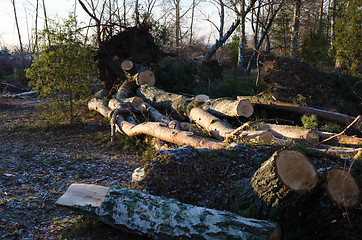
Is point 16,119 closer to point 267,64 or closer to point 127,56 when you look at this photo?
point 127,56

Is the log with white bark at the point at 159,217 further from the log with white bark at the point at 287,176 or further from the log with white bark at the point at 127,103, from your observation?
the log with white bark at the point at 127,103

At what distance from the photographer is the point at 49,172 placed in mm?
5988

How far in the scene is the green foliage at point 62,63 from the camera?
8.80 metres

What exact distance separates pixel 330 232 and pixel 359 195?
1.60 ft

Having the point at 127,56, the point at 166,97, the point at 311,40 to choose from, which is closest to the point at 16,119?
the point at 127,56

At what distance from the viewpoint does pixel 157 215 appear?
305 centimetres

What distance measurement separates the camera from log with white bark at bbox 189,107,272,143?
5.83m

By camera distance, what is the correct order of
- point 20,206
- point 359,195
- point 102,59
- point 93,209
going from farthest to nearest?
point 102,59 → point 20,206 → point 93,209 → point 359,195

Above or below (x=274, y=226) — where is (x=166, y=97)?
above

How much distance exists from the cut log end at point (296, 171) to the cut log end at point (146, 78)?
8.54m

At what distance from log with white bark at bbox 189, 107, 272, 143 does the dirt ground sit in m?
2.05

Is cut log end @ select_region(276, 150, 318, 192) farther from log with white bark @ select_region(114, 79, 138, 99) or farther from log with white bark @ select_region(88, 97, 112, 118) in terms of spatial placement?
log with white bark @ select_region(114, 79, 138, 99)

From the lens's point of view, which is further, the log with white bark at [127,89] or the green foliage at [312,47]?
the green foliage at [312,47]

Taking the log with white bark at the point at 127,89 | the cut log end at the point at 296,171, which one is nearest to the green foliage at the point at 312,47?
the log with white bark at the point at 127,89
